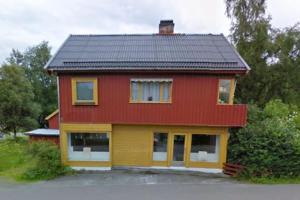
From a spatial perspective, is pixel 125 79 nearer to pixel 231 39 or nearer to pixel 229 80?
pixel 229 80

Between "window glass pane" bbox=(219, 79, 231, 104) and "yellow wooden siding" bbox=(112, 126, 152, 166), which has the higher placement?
"window glass pane" bbox=(219, 79, 231, 104)

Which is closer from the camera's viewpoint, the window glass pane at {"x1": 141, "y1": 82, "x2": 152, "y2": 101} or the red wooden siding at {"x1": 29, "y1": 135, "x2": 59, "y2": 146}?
the window glass pane at {"x1": 141, "y1": 82, "x2": 152, "y2": 101}

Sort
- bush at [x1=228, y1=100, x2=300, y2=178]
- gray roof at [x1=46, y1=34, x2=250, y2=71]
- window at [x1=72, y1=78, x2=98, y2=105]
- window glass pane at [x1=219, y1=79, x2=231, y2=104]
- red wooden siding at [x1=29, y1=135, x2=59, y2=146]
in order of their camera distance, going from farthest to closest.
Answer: red wooden siding at [x1=29, y1=135, x2=59, y2=146] < window at [x1=72, y1=78, x2=98, y2=105] < window glass pane at [x1=219, y1=79, x2=231, y2=104] < gray roof at [x1=46, y1=34, x2=250, y2=71] < bush at [x1=228, y1=100, x2=300, y2=178]

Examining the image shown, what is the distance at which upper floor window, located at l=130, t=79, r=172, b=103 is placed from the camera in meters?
12.3

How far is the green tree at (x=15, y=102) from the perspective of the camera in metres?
29.7

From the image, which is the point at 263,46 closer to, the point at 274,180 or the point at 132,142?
the point at 274,180

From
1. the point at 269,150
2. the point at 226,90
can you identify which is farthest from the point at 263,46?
the point at 269,150

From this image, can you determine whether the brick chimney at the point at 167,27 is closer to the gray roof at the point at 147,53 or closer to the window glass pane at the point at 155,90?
the gray roof at the point at 147,53

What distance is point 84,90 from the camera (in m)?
12.4

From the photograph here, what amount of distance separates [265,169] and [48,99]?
42023mm

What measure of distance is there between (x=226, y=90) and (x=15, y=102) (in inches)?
1087

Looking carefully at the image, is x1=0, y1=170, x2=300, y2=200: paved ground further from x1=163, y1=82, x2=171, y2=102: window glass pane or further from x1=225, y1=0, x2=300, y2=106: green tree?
x1=225, y1=0, x2=300, y2=106: green tree

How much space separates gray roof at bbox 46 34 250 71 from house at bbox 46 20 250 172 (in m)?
0.05

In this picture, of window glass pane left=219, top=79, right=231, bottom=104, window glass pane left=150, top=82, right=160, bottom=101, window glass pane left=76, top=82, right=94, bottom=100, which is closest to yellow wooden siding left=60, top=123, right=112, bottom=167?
window glass pane left=76, top=82, right=94, bottom=100
